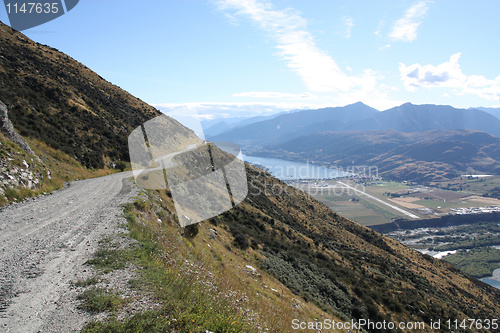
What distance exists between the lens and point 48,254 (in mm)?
6855

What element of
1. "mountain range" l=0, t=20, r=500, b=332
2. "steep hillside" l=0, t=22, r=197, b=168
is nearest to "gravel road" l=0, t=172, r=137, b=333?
"mountain range" l=0, t=20, r=500, b=332

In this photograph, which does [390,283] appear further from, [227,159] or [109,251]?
[227,159]

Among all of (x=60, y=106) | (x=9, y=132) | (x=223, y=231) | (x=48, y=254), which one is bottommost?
(x=223, y=231)

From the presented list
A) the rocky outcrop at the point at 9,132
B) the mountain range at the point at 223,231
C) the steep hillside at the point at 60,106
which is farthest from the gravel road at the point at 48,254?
the steep hillside at the point at 60,106

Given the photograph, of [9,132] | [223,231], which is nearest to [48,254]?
[223,231]

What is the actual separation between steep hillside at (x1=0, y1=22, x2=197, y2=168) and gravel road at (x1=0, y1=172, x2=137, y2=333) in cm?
1614

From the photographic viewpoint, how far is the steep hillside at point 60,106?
82.8ft

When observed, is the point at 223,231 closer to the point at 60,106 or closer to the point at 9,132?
the point at 9,132

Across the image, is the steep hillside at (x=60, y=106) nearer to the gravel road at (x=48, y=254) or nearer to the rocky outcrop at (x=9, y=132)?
the rocky outcrop at (x=9, y=132)

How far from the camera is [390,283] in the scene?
88.0ft

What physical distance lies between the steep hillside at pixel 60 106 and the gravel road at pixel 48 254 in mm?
16141

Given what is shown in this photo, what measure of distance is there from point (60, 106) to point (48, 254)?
33.0m

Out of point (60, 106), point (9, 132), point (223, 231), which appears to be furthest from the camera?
point (60, 106)

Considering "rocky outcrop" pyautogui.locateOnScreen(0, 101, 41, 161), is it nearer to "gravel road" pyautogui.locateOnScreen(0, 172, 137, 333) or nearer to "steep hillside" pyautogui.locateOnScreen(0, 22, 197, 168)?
"gravel road" pyautogui.locateOnScreen(0, 172, 137, 333)
